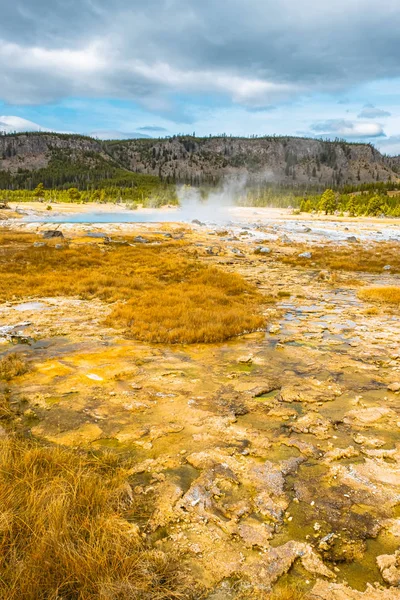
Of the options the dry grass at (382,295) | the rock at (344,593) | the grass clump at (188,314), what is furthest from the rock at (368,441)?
the dry grass at (382,295)

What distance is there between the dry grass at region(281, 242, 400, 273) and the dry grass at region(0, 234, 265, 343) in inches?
339

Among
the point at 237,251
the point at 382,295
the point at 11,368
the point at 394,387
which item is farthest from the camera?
the point at 237,251

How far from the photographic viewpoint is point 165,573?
3.22 meters

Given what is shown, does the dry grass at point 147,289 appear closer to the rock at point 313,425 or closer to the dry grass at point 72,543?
the rock at point 313,425

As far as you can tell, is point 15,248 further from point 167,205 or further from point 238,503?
point 167,205

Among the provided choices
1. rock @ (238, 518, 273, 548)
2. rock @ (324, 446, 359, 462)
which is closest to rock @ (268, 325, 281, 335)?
rock @ (324, 446, 359, 462)

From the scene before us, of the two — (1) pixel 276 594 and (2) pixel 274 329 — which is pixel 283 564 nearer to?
(1) pixel 276 594

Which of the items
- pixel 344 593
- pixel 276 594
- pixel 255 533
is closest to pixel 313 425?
pixel 255 533

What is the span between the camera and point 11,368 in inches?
304

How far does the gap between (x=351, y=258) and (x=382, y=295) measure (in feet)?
42.8

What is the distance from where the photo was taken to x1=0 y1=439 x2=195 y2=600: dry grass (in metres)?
2.82

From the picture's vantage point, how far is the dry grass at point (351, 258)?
80.2 feet

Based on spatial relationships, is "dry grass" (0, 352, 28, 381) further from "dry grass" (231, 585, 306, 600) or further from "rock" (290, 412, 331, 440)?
"dry grass" (231, 585, 306, 600)

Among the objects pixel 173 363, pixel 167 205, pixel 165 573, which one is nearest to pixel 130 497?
pixel 165 573
